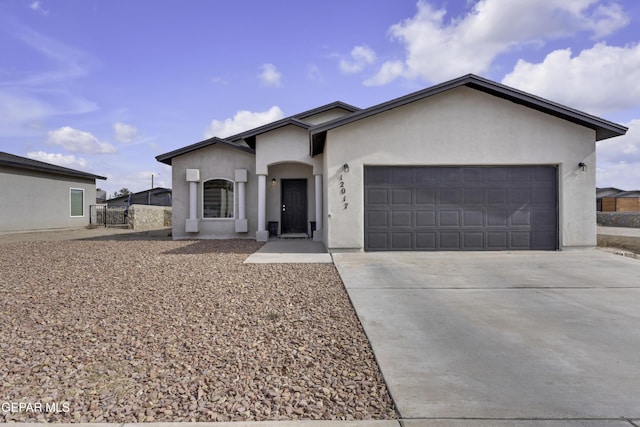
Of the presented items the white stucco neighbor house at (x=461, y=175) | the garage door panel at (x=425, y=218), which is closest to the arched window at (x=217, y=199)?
the white stucco neighbor house at (x=461, y=175)

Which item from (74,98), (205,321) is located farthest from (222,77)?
(205,321)

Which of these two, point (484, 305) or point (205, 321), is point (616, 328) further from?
point (205, 321)

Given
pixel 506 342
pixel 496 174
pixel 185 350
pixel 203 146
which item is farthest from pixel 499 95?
pixel 203 146

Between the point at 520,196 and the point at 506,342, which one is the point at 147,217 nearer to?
the point at 520,196

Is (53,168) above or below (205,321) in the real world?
above

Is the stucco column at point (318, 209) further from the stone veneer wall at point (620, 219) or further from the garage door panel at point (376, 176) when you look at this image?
the stone veneer wall at point (620, 219)

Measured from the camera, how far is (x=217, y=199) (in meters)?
14.1

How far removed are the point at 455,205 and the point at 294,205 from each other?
669cm

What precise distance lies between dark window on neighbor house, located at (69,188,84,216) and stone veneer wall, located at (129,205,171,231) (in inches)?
116

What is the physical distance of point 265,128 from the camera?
12.2 m

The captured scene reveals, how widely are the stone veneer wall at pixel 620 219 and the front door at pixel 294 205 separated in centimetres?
1946

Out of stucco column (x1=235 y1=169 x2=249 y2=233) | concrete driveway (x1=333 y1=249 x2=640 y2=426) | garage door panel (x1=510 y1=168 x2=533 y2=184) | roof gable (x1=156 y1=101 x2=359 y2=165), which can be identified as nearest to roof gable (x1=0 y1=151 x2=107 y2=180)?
roof gable (x1=156 y1=101 x2=359 y2=165)

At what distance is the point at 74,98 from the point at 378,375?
20.7 m

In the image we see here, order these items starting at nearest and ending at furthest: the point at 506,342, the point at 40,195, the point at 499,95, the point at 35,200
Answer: the point at 506,342, the point at 499,95, the point at 35,200, the point at 40,195
